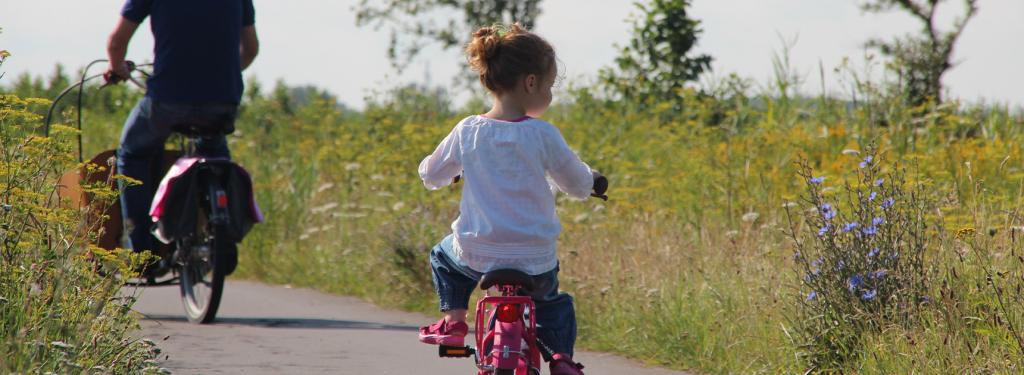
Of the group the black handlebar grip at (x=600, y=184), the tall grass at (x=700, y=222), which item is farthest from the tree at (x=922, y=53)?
the black handlebar grip at (x=600, y=184)

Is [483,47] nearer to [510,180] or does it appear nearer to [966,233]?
[510,180]

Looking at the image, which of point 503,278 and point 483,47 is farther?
point 483,47

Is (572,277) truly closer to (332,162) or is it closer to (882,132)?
(882,132)

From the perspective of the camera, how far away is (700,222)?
9844 mm

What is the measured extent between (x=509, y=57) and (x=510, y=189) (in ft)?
1.44

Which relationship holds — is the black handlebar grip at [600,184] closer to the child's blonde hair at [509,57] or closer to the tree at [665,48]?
the child's blonde hair at [509,57]

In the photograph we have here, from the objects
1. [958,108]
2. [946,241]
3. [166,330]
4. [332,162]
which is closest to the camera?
[946,241]

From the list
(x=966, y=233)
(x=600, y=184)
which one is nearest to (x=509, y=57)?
(x=600, y=184)

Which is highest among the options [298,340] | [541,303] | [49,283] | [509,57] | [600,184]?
[509,57]

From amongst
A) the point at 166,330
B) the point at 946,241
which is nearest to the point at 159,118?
the point at 166,330

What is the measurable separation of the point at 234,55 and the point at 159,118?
56 centimetres

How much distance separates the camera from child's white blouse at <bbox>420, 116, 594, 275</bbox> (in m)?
4.79

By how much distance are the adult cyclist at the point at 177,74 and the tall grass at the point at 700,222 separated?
6.30 feet

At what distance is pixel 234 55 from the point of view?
830cm
